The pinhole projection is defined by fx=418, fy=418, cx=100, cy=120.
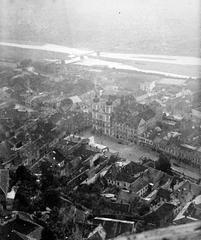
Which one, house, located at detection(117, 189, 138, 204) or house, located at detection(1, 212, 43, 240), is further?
house, located at detection(117, 189, 138, 204)

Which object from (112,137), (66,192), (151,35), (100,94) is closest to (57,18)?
(151,35)

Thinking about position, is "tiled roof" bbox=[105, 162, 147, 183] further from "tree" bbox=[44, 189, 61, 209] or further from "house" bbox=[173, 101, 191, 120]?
"house" bbox=[173, 101, 191, 120]

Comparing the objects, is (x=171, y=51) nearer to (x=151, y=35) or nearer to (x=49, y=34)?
(x=151, y=35)

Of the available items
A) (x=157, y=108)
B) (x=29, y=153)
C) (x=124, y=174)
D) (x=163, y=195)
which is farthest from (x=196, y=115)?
(x=29, y=153)

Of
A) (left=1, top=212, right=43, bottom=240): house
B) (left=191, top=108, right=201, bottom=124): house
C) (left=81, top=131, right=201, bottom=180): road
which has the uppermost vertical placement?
(left=191, top=108, right=201, bottom=124): house

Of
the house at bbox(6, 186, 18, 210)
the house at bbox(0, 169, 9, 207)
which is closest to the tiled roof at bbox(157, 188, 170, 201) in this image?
the house at bbox(6, 186, 18, 210)

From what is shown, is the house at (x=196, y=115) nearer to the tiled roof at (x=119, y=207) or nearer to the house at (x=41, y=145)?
the house at (x=41, y=145)

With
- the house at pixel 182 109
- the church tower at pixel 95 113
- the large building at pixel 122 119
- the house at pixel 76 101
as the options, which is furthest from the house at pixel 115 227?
the house at pixel 76 101

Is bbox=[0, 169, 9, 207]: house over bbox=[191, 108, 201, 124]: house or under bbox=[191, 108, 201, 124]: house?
under

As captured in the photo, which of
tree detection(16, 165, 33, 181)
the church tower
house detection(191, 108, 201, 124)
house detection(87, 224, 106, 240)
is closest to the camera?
house detection(87, 224, 106, 240)
